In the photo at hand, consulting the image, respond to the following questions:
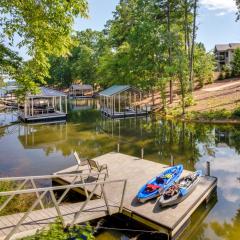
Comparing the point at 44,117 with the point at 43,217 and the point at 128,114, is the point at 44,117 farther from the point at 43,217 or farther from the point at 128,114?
the point at 43,217

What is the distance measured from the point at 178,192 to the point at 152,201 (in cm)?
99

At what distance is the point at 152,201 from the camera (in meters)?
10.1

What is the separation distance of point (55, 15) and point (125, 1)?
53163 millimetres

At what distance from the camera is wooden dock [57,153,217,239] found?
8.91m

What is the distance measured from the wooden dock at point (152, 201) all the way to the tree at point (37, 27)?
5098 mm

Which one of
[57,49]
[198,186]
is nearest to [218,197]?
[198,186]

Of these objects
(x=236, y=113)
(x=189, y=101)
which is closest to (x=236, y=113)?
(x=236, y=113)

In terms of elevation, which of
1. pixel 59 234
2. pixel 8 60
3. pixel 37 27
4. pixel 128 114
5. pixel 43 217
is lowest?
pixel 43 217

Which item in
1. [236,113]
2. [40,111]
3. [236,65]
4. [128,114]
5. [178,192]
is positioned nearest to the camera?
[178,192]

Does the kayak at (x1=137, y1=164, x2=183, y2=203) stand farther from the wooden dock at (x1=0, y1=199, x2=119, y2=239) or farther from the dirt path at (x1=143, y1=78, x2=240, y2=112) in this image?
the dirt path at (x1=143, y1=78, x2=240, y2=112)

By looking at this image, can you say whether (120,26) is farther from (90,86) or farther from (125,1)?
(90,86)

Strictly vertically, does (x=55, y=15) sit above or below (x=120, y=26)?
below

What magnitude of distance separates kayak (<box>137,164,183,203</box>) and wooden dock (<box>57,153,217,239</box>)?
9.5 inches

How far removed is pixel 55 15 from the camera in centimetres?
978
